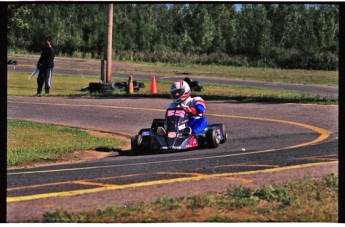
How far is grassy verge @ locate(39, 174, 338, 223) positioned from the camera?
789 cm

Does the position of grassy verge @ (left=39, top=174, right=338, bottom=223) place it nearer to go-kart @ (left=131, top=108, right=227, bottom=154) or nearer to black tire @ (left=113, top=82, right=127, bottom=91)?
go-kart @ (left=131, top=108, right=227, bottom=154)

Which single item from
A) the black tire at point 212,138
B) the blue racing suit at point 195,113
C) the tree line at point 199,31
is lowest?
the black tire at point 212,138

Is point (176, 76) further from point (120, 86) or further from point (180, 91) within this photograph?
point (180, 91)

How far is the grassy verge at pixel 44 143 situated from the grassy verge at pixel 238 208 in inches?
219

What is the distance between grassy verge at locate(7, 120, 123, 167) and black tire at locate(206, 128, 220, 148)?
199cm

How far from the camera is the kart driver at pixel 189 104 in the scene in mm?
15258

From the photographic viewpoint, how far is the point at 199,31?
1227 centimetres

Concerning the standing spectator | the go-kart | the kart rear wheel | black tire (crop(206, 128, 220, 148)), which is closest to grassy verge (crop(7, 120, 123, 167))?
the kart rear wheel

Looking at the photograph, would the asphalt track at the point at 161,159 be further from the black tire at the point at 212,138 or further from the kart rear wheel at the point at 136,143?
the black tire at the point at 212,138

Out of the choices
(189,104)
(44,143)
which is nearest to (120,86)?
(44,143)

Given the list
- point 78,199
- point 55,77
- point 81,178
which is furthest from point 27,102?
point 78,199

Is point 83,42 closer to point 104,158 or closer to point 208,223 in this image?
point 104,158

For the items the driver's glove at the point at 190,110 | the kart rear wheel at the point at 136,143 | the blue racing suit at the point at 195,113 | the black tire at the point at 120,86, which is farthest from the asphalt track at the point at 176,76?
the kart rear wheel at the point at 136,143

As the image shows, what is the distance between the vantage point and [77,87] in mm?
31547
